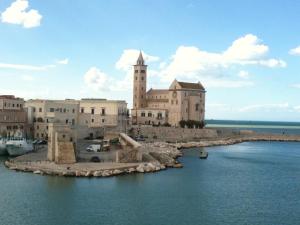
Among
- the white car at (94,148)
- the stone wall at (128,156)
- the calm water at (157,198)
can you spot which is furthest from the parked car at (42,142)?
the stone wall at (128,156)

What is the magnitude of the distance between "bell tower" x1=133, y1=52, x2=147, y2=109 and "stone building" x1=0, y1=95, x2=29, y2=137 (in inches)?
1100

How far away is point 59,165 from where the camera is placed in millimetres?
45062

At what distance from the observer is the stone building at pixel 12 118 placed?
6379 centimetres

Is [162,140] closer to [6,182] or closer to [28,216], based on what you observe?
[6,182]

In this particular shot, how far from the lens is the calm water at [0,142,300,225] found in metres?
30.3

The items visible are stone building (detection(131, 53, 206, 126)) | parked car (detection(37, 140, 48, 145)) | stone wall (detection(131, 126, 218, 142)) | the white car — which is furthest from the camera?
stone building (detection(131, 53, 206, 126))

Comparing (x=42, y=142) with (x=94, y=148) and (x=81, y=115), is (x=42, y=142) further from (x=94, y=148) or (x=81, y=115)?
(x=81, y=115)

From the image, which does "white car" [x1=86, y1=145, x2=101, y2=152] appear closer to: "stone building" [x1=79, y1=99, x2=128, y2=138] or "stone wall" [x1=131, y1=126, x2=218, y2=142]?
"stone building" [x1=79, y1=99, x2=128, y2=138]

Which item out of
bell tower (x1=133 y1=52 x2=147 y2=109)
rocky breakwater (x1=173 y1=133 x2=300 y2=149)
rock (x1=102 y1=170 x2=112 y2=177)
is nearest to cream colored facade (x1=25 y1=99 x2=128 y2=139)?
rocky breakwater (x1=173 y1=133 x2=300 y2=149)

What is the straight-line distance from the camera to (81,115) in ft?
243

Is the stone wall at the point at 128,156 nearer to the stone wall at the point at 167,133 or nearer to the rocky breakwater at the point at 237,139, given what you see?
the rocky breakwater at the point at 237,139

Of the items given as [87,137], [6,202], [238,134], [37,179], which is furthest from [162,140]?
[6,202]

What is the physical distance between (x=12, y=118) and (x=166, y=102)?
3365cm

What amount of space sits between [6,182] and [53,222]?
39.5 ft
